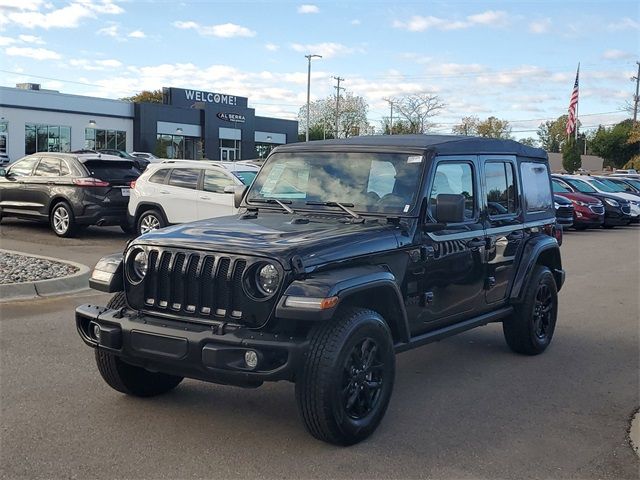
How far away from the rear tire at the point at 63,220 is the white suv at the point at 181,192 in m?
1.26

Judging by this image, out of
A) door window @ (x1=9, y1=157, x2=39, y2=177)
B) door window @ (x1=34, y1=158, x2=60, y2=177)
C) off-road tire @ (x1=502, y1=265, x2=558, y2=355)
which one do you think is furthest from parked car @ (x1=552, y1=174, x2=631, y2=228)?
off-road tire @ (x1=502, y1=265, x2=558, y2=355)

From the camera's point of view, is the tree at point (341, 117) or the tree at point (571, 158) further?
the tree at point (341, 117)

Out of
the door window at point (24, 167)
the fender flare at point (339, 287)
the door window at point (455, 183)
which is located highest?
the door window at point (455, 183)

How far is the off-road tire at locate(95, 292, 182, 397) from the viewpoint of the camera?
202 inches

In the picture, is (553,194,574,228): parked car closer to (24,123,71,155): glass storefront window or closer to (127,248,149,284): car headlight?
(127,248,149,284): car headlight

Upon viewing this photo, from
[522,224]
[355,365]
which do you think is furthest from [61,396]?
[522,224]

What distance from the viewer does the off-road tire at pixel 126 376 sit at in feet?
16.8

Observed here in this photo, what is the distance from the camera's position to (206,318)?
454 centimetres

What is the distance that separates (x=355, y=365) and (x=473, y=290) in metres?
1.73

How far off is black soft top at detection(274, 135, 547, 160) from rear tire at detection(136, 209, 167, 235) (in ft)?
26.9

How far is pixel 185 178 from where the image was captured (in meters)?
14.0

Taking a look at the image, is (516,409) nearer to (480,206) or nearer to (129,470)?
(480,206)

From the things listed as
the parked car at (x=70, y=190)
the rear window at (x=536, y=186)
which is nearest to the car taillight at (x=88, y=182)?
the parked car at (x=70, y=190)

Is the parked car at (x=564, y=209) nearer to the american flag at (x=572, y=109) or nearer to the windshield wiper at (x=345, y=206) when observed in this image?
the windshield wiper at (x=345, y=206)
